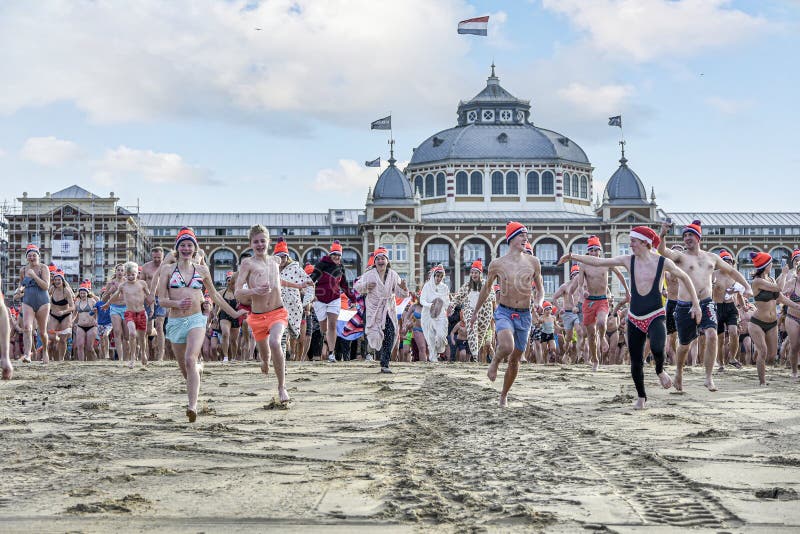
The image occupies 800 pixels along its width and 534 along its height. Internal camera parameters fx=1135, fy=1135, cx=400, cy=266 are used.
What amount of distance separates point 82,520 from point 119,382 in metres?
9.62

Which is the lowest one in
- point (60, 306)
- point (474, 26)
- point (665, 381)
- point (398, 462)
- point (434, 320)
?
point (398, 462)

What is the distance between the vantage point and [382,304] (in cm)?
1705

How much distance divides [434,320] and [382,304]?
245 inches

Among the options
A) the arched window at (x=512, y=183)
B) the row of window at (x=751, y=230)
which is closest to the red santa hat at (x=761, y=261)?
the arched window at (x=512, y=183)

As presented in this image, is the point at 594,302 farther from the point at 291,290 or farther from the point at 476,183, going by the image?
the point at 476,183

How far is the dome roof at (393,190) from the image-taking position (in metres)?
89.4

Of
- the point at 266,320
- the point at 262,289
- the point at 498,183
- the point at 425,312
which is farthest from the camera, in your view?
the point at 498,183

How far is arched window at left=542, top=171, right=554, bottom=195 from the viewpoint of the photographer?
93.2 meters

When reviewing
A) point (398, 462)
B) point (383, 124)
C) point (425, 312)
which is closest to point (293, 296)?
point (425, 312)

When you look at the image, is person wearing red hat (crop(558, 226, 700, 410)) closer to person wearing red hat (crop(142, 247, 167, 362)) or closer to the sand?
the sand

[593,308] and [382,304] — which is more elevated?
[382,304]

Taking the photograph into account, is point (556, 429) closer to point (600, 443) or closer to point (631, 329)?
point (600, 443)

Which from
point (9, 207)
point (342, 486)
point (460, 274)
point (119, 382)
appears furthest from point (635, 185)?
point (342, 486)

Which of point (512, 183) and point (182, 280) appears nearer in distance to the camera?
point (182, 280)
